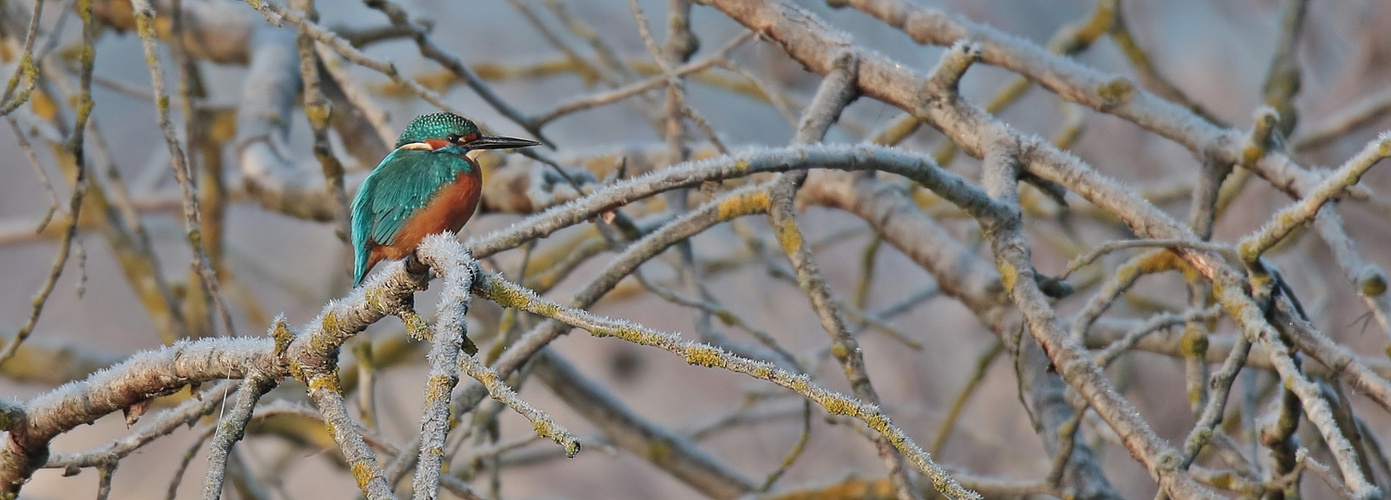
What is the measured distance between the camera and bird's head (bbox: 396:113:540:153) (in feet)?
8.21

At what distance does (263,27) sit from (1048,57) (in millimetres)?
3091

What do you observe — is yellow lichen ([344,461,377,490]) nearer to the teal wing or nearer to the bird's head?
the teal wing

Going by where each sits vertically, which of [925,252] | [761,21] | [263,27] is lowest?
[925,252]

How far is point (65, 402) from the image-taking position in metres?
1.82

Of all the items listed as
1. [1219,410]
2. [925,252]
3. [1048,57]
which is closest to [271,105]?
[925,252]

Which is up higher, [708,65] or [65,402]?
[708,65]

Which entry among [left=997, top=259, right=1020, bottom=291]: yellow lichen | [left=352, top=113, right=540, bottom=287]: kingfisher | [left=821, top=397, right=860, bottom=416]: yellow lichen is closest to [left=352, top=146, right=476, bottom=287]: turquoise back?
[left=352, top=113, right=540, bottom=287]: kingfisher

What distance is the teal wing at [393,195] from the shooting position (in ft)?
7.58

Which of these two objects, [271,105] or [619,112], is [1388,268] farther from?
[271,105]

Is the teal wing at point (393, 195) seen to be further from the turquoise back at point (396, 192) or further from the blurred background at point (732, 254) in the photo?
the blurred background at point (732, 254)

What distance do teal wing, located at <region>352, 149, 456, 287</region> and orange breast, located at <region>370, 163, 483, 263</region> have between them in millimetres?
13

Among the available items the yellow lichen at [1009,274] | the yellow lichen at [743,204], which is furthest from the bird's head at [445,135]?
the yellow lichen at [1009,274]

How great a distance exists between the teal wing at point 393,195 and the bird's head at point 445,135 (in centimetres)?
9

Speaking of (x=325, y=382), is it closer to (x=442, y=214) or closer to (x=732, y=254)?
(x=442, y=214)
